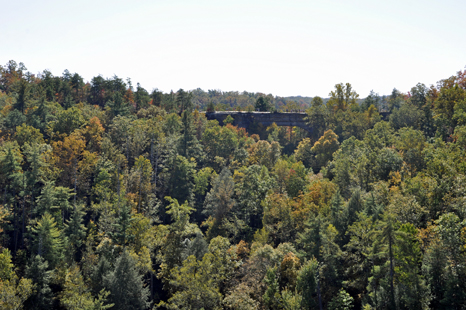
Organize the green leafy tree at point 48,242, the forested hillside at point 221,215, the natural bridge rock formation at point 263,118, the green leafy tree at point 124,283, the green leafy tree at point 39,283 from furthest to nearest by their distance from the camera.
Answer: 1. the natural bridge rock formation at point 263,118
2. the green leafy tree at point 48,242
3. the green leafy tree at point 39,283
4. the green leafy tree at point 124,283
5. the forested hillside at point 221,215

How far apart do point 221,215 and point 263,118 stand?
173ft

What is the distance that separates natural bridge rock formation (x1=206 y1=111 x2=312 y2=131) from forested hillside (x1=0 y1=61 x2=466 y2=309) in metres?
19.8

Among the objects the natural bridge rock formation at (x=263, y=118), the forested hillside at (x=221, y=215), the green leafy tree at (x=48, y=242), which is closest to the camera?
the forested hillside at (x=221, y=215)

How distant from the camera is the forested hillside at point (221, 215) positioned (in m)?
34.2

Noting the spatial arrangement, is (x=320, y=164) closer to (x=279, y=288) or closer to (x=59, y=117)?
(x=279, y=288)

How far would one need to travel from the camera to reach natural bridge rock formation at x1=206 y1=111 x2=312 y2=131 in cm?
9800

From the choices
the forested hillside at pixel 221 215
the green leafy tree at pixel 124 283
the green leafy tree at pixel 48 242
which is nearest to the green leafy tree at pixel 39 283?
the forested hillside at pixel 221 215

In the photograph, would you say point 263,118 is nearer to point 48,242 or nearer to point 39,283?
point 48,242

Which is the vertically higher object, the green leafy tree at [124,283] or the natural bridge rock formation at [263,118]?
the natural bridge rock formation at [263,118]

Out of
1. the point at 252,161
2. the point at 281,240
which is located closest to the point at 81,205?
the point at 281,240

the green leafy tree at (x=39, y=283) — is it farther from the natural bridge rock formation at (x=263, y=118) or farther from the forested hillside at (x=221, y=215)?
the natural bridge rock formation at (x=263, y=118)

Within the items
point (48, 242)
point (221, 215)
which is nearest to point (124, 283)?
point (48, 242)

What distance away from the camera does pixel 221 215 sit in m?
53.1

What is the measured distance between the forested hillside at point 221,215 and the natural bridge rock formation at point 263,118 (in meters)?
19.8
